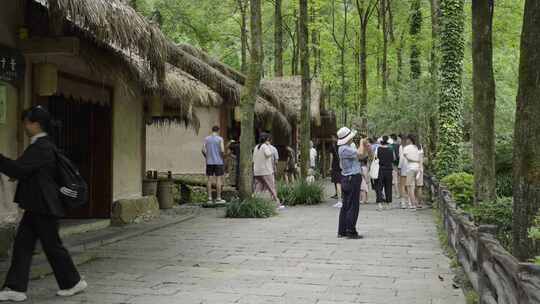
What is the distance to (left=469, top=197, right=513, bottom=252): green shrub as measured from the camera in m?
8.11

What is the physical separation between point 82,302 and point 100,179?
5.73 m

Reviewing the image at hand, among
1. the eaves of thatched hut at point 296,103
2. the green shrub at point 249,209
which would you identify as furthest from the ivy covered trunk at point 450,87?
the eaves of thatched hut at point 296,103

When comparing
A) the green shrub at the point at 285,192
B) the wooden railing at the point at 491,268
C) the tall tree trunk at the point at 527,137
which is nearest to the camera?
the wooden railing at the point at 491,268

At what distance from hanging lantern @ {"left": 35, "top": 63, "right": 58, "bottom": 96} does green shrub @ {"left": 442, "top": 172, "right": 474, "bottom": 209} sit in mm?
7800

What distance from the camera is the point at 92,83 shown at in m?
10.5

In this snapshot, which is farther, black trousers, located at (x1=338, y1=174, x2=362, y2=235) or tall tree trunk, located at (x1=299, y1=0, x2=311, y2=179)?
tall tree trunk, located at (x1=299, y1=0, x2=311, y2=179)

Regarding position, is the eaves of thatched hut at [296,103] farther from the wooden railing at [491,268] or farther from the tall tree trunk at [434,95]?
the wooden railing at [491,268]

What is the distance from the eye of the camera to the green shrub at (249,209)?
1278cm

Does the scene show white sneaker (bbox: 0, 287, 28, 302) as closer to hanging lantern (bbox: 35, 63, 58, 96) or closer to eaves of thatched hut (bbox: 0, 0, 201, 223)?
eaves of thatched hut (bbox: 0, 0, 201, 223)

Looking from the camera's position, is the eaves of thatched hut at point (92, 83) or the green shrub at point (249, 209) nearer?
the eaves of thatched hut at point (92, 83)

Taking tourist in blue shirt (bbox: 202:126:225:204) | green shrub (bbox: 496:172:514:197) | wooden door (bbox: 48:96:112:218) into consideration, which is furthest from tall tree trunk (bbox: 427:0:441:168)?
wooden door (bbox: 48:96:112:218)

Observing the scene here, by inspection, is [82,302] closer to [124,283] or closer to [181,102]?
[124,283]

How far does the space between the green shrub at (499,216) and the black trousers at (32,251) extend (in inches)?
215

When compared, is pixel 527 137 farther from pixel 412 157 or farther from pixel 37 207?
pixel 412 157
